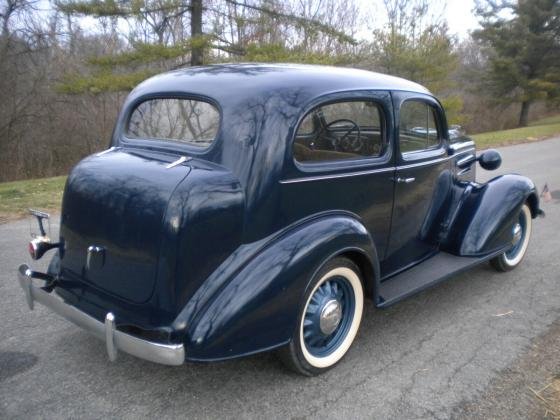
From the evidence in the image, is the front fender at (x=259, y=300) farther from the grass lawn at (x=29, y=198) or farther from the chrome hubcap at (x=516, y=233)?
the grass lawn at (x=29, y=198)

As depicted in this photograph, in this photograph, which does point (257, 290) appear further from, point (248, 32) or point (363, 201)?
point (248, 32)

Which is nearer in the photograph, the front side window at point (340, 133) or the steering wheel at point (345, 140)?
the front side window at point (340, 133)

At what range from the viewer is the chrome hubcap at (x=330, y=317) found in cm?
264

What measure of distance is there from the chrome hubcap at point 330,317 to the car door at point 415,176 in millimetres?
695

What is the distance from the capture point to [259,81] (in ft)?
8.78

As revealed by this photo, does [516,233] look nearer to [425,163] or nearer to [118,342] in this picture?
[425,163]

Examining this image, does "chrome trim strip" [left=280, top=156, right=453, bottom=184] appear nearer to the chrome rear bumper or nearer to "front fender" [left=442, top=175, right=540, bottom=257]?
"front fender" [left=442, top=175, right=540, bottom=257]

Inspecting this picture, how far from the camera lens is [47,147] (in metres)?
15.5

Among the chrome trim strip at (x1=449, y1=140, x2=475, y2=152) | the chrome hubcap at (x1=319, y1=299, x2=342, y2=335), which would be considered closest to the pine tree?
the chrome trim strip at (x1=449, y1=140, x2=475, y2=152)

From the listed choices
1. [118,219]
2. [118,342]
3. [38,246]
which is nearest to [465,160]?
[118,219]

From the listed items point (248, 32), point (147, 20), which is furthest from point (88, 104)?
point (248, 32)

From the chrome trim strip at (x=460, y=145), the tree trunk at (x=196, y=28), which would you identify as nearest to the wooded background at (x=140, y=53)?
the tree trunk at (x=196, y=28)

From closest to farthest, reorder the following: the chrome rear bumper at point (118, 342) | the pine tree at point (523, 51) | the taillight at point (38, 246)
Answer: the chrome rear bumper at point (118, 342) < the taillight at point (38, 246) < the pine tree at point (523, 51)

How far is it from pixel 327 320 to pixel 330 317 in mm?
25
